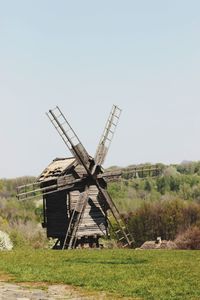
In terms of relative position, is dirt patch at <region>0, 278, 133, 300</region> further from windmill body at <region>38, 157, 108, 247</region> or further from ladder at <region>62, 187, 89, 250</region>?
windmill body at <region>38, 157, 108, 247</region>

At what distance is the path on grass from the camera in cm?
1295

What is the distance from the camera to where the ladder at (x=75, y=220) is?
35.1 metres

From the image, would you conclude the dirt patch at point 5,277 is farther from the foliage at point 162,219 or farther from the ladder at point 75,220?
the foliage at point 162,219

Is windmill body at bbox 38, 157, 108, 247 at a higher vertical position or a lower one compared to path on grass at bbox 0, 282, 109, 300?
higher

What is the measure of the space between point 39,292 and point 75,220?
21442 millimetres

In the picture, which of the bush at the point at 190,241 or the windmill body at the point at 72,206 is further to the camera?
the bush at the point at 190,241

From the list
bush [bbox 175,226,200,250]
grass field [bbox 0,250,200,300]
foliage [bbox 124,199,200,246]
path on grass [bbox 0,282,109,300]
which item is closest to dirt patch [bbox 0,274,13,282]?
grass field [bbox 0,250,200,300]

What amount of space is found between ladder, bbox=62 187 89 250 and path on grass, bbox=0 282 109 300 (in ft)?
64.1

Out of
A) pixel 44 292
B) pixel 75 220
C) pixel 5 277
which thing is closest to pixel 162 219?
pixel 75 220

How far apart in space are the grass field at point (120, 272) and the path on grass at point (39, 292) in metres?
0.66

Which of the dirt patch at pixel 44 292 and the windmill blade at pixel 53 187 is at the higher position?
the windmill blade at pixel 53 187

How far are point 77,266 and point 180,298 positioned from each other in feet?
25.1

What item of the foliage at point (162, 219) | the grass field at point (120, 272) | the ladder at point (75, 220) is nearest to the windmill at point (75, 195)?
the ladder at point (75, 220)

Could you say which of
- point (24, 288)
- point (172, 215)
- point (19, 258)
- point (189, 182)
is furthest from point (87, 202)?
point (189, 182)
